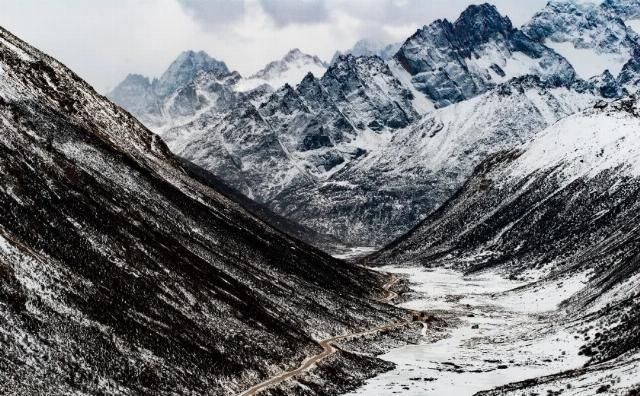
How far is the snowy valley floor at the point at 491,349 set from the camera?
80000 mm

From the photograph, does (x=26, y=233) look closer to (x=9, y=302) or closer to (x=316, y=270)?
(x=9, y=302)

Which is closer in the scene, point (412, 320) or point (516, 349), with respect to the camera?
point (516, 349)

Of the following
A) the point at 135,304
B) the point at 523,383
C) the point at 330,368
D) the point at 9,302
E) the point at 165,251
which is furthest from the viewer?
the point at 165,251

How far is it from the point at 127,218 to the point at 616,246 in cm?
11198

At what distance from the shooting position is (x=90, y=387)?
6119 centimetres

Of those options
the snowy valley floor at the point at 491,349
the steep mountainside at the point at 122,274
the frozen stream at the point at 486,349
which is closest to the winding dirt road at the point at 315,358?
the steep mountainside at the point at 122,274

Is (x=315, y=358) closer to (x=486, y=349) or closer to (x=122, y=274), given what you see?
(x=122, y=274)

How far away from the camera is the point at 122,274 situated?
84938 mm

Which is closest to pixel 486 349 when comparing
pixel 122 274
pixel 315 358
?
pixel 315 358

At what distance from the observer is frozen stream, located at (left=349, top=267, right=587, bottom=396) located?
8133 centimetres

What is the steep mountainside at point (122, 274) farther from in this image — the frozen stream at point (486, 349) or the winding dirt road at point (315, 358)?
the frozen stream at point (486, 349)

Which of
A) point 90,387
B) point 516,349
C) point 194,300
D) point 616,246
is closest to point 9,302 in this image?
point 90,387

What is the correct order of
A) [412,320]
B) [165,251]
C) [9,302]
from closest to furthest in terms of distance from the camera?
[9,302], [165,251], [412,320]

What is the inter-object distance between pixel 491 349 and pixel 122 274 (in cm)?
4922
